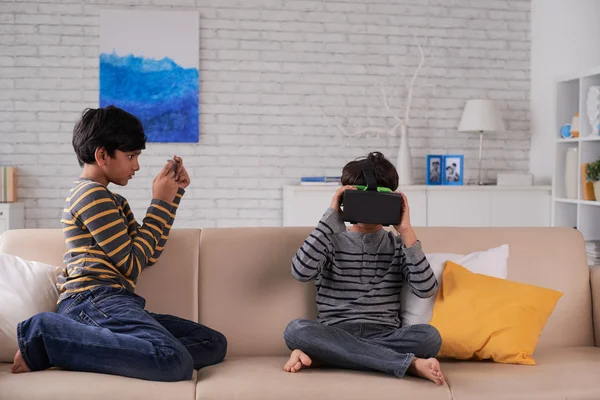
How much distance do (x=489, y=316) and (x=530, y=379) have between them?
0.26 meters

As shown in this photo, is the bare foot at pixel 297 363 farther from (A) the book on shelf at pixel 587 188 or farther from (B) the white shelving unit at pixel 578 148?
(A) the book on shelf at pixel 587 188

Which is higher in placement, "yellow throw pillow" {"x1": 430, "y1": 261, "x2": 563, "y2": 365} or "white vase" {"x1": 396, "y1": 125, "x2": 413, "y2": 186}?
"white vase" {"x1": 396, "y1": 125, "x2": 413, "y2": 186}

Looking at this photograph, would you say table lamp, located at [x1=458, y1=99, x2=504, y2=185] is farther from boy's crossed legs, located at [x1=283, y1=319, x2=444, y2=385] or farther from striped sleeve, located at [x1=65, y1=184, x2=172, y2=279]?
striped sleeve, located at [x1=65, y1=184, x2=172, y2=279]

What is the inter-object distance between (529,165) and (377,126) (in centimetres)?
115

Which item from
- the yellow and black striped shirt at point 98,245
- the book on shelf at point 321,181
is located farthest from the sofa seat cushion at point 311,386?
the book on shelf at point 321,181

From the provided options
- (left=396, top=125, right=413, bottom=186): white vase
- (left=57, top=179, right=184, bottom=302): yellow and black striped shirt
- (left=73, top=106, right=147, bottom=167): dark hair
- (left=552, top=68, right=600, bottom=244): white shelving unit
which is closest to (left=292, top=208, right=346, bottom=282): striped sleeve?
(left=57, top=179, right=184, bottom=302): yellow and black striped shirt

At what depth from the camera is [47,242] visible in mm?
2387

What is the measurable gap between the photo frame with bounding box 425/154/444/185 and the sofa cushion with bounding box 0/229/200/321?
3.01 meters

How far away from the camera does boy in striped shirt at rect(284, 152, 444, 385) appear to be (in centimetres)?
208

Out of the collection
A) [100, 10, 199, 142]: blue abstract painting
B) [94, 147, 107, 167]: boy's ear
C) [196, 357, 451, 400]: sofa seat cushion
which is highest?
[100, 10, 199, 142]: blue abstract painting

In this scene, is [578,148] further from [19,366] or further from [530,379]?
[19,366]

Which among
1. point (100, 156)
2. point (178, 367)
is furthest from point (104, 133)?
point (178, 367)

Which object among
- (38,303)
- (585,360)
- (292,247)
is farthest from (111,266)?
(585,360)

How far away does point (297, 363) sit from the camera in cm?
208
